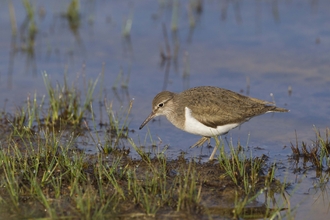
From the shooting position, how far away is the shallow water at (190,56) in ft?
32.6

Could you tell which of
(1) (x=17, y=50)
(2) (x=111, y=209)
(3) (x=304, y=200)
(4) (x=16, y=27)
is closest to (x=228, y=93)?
(3) (x=304, y=200)

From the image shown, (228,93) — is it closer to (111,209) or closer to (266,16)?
(111,209)

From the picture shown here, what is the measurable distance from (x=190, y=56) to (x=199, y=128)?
4.47 meters

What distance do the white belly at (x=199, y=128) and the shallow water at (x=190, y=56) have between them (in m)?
0.49

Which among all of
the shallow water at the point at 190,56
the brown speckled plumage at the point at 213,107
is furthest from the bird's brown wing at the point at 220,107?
the shallow water at the point at 190,56

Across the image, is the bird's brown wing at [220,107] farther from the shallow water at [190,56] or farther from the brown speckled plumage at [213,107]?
the shallow water at [190,56]

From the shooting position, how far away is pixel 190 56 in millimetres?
12586

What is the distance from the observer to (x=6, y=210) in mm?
6586

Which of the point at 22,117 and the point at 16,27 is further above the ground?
the point at 16,27

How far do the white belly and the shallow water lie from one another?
1.61ft

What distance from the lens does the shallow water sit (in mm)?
9945

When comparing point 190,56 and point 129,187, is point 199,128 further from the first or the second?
point 190,56

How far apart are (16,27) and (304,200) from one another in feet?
28.6

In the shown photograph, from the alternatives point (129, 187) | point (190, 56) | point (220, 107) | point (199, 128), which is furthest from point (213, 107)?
point (190, 56)
